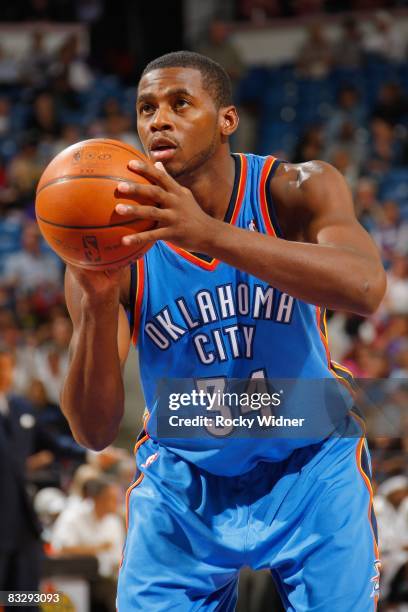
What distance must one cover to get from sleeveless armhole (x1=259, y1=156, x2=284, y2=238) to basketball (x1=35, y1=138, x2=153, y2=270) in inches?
26.5

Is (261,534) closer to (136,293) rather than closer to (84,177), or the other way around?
(136,293)

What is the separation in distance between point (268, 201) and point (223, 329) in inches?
17.2

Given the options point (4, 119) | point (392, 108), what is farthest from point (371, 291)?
point (4, 119)

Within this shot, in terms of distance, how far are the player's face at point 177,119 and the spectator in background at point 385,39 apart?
1122 centimetres

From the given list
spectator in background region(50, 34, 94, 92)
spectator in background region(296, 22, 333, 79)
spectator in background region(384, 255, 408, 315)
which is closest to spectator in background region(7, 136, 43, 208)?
spectator in background region(50, 34, 94, 92)

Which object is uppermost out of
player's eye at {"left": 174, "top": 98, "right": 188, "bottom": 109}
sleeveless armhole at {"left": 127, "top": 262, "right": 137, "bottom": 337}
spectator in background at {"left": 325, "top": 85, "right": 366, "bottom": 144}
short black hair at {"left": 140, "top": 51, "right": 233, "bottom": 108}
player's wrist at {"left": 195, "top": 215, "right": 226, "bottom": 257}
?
short black hair at {"left": 140, "top": 51, "right": 233, "bottom": 108}

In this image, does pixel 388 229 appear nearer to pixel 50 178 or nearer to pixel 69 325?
pixel 69 325

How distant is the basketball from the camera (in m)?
2.33

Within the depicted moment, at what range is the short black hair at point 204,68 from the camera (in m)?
2.98

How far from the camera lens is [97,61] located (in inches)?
607

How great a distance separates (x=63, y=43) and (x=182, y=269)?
12314mm

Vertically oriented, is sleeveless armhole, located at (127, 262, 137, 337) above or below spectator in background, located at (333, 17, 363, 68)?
above

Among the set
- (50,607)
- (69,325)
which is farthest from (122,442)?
(50,607)

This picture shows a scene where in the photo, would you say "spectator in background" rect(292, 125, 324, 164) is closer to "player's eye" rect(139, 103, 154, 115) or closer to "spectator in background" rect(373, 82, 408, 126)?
"spectator in background" rect(373, 82, 408, 126)
